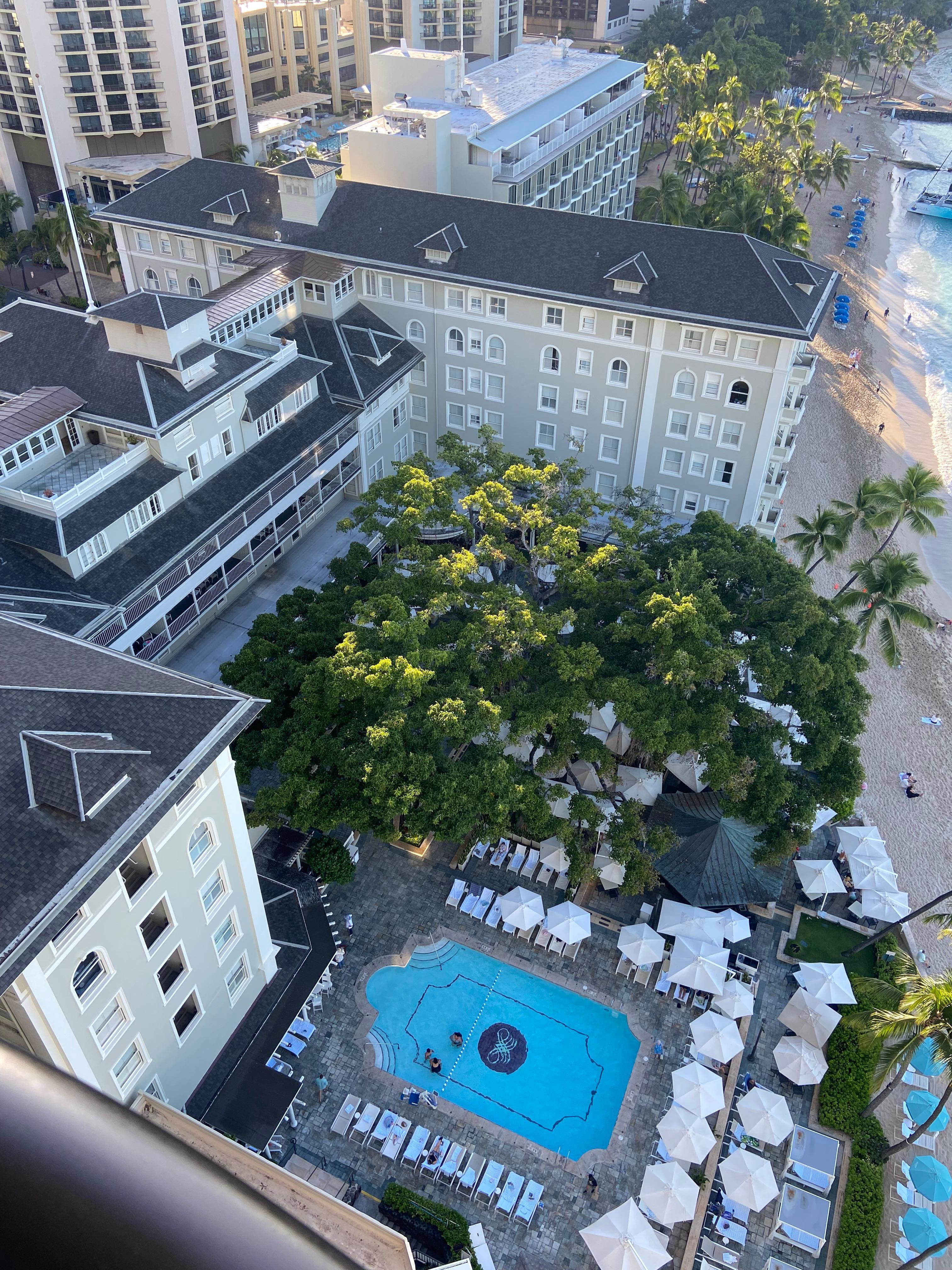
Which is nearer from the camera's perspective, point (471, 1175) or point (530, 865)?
point (471, 1175)

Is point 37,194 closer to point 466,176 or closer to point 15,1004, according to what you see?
point 466,176

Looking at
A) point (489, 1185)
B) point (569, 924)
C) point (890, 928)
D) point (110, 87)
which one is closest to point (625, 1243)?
point (489, 1185)

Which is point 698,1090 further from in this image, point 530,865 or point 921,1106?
point 530,865

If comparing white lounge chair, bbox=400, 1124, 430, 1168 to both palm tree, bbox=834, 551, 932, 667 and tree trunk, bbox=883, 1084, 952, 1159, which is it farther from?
palm tree, bbox=834, 551, 932, 667

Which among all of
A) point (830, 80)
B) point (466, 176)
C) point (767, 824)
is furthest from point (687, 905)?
point (830, 80)

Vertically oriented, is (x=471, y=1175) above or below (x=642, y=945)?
below

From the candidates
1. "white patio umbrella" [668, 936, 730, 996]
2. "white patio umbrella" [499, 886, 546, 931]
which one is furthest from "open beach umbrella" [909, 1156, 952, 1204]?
"white patio umbrella" [499, 886, 546, 931]

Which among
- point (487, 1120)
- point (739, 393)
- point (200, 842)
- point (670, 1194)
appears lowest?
point (487, 1120)
